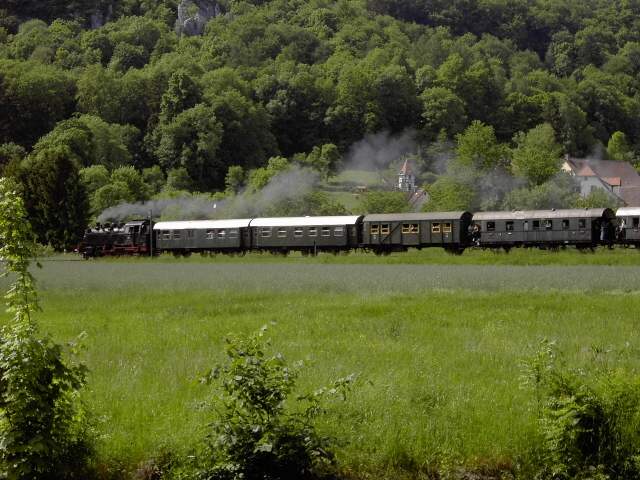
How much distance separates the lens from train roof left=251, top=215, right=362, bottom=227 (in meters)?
74.2

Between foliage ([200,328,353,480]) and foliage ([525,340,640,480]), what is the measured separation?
405 centimetres

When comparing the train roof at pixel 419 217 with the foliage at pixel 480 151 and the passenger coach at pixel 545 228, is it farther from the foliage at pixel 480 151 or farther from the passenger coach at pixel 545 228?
the foliage at pixel 480 151

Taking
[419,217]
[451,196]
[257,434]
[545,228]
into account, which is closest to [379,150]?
[451,196]

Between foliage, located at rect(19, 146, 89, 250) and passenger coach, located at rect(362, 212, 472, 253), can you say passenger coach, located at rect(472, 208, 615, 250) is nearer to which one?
passenger coach, located at rect(362, 212, 472, 253)

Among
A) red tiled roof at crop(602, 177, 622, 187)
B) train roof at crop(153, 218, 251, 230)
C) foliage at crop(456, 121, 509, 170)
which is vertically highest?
foliage at crop(456, 121, 509, 170)

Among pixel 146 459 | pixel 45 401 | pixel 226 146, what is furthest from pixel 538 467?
pixel 226 146

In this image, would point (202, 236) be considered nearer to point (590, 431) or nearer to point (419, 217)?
point (419, 217)

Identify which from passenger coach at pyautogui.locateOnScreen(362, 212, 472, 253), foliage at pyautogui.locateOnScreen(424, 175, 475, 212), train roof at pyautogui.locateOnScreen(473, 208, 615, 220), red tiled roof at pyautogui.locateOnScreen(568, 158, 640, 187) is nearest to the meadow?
train roof at pyautogui.locateOnScreen(473, 208, 615, 220)

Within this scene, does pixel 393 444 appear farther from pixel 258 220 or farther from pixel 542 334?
pixel 258 220

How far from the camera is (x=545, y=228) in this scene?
67.3 meters

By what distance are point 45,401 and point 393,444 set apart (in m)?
6.11

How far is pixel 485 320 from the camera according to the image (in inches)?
1039

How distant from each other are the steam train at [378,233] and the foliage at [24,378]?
188ft

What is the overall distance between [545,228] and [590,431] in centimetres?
5408
